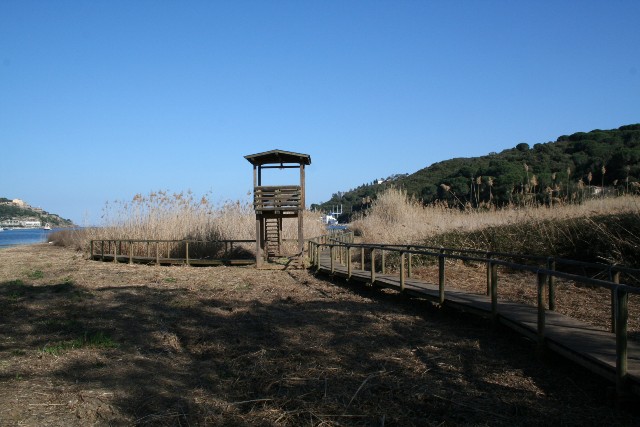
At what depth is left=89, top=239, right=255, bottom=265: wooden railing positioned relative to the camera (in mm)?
20578

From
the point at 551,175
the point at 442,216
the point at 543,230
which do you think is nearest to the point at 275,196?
the point at 442,216

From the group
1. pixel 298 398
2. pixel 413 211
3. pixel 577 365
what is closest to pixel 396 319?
pixel 577 365

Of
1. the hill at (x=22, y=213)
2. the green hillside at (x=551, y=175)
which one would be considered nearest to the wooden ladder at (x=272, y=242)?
the green hillside at (x=551, y=175)

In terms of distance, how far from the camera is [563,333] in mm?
6109

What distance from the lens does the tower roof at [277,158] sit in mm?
18175

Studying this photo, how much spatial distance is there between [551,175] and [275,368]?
1764 cm

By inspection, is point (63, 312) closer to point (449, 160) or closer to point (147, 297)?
point (147, 297)

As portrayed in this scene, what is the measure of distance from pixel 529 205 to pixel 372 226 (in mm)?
8263

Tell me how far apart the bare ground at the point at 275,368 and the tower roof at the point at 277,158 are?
8.17 m

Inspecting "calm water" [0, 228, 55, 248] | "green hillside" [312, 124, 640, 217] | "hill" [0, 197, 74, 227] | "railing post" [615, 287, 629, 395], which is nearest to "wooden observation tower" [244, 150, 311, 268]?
"green hillside" [312, 124, 640, 217]

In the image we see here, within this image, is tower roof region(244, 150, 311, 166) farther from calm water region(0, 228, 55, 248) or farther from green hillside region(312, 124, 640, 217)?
calm water region(0, 228, 55, 248)

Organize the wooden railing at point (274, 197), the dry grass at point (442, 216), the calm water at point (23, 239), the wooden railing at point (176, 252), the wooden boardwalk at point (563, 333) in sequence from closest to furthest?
the wooden boardwalk at point (563, 333) → the dry grass at point (442, 216) → the wooden railing at point (274, 197) → the wooden railing at point (176, 252) → the calm water at point (23, 239)

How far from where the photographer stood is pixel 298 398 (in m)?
4.84

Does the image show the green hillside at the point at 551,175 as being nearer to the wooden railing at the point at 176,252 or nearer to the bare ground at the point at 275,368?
the wooden railing at the point at 176,252
